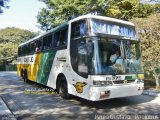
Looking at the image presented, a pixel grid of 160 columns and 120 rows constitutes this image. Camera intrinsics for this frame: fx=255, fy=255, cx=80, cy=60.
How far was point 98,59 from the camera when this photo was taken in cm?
872

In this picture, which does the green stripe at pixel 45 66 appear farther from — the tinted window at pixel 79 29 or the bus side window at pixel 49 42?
the tinted window at pixel 79 29

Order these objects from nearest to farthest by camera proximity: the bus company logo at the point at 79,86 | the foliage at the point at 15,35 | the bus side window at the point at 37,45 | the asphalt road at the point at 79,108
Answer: the asphalt road at the point at 79,108 < the bus company logo at the point at 79,86 < the bus side window at the point at 37,45 < the foliage at the point at 15,35

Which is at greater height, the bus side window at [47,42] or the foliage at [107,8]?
the foliage at [107,8]

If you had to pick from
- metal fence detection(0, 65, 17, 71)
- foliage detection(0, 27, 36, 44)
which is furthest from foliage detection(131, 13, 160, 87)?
foliage detection(0, 27, 36, 44)

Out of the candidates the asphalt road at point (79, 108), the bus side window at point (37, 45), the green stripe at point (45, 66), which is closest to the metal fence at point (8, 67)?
the bus side window at point (37, 45)

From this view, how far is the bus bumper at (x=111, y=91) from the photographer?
867 centimetres

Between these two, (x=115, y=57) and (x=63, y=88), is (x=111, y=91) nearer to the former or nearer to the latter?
(x=115, y=57)

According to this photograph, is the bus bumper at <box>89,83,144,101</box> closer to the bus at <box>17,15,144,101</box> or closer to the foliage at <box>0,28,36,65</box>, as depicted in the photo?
the bus at <box>17,15,144,101</box>

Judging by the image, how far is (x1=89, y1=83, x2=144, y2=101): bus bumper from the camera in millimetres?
8672

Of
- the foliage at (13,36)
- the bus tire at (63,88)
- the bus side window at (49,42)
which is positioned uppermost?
the foliage at (13,36)

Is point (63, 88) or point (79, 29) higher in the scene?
point (79, 29)

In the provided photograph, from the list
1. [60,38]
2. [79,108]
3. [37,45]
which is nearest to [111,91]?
[79,108]

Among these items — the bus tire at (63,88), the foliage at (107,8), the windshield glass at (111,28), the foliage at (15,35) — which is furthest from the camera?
the foliage at (15,35)

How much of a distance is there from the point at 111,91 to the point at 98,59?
1.22 metres
